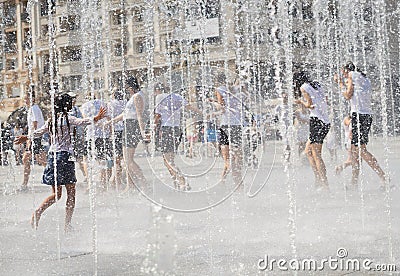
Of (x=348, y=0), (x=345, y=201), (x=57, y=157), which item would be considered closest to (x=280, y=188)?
(x=345, y=201)

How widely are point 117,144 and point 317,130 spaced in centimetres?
242

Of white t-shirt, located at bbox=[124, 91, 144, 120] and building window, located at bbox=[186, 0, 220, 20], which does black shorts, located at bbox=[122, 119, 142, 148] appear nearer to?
white t-shirt, located at bbox=[124, 91, 144, 120]

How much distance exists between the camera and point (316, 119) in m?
7.16

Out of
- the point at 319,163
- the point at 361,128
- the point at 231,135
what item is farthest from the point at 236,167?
the point at 361,128

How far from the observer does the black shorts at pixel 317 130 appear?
7.13 meters

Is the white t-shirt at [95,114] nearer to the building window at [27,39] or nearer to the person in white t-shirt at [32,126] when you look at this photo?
the person in white t-shirt at [32,126]

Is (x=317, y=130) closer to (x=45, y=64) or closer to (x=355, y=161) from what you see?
(x=355, y=161)

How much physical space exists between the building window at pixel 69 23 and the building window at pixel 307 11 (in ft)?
42.9

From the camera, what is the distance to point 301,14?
28391 mm

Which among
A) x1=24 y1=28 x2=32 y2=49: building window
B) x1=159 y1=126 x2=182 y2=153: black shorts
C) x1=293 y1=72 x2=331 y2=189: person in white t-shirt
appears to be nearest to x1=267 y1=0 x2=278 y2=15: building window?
x1=24 y1=28 x2=32 y2=49: building window

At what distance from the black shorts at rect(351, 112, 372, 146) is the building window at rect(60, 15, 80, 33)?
30.2 m

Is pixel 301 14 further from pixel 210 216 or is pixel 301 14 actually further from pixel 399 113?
pixel 210 216

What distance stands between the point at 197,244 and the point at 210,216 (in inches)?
51.4

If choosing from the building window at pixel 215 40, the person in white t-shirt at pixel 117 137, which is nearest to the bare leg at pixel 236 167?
the person in white t-shirt at pixel 117 137
